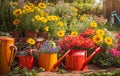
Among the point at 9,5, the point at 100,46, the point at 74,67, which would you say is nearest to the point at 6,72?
A: the point at 74,67

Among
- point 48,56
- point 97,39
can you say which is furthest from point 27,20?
point 97,39

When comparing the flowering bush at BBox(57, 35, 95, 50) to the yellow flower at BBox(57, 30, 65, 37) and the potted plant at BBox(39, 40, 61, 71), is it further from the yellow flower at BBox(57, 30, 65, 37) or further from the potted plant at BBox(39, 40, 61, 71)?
the potted plant at BBox(39, 40, 61, 71)

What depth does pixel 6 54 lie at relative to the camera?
7.20 meters

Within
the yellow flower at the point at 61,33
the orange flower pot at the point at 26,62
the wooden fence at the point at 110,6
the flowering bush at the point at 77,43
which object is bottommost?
the wooden fence at the point at 110,6

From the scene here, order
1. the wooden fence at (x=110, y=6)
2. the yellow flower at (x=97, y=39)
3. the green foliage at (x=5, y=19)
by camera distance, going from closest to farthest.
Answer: the yellow flower at (x=97, y=39)
the green foliage at (x=5, y=19)
the wooden fence at (x=110, y=6)

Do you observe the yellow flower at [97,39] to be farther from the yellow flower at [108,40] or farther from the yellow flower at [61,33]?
the yellow flower at [61,33]

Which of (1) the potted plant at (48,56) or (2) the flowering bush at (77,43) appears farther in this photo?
(2) the flowering bush at (77,43)

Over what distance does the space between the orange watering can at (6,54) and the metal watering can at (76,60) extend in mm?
794

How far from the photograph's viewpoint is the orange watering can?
7.18m

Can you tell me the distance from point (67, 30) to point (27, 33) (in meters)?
1.47

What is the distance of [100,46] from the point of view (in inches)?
307

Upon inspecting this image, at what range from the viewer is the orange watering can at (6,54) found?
718 centimetres

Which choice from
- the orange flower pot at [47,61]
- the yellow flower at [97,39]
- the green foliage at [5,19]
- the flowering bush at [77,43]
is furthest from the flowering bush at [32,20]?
the orange flower pot at [47,61]

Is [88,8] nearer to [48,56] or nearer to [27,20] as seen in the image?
[27,20]
